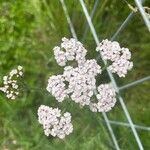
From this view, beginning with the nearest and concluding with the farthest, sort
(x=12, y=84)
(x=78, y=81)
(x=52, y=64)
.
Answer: (x=78, y=81), (x=12, y=84), (x=52, y=64)

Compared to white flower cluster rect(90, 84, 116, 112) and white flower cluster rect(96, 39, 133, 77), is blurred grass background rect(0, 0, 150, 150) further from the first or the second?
white flower cluster rect(96, 39, 133, 77)

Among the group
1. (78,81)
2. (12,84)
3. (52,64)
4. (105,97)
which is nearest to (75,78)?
(78,81)

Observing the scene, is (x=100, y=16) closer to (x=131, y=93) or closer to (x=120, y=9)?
(x=120, y=9)

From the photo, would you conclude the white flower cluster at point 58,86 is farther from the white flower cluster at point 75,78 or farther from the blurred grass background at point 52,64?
the blurred grass background at point 52,64

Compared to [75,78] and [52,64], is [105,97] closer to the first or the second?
[75,78]

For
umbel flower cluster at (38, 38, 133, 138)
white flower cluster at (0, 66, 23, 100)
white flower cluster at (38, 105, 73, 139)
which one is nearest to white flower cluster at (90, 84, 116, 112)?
umbel flower cluster at (38, 38, 133, 138)

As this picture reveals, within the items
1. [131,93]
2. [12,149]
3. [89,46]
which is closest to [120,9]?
[89,46]

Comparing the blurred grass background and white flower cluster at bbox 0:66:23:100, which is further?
the blurred grass background
